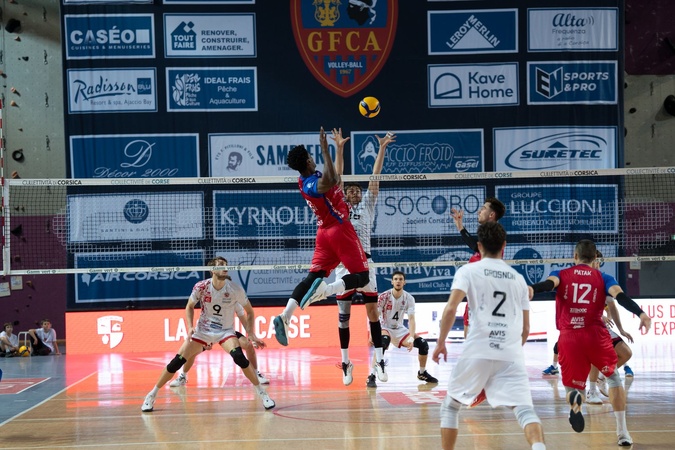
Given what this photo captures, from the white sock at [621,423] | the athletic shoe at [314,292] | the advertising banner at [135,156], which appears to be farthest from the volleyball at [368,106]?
the advertising banner at [135,156]

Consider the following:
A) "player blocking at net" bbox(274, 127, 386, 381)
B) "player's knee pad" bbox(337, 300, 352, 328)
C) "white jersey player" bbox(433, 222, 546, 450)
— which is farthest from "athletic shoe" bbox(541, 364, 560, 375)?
"white jersey player" bbox(433, 222, 546, 450)

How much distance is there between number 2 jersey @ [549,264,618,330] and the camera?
863 cm

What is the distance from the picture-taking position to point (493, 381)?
659 centimetres

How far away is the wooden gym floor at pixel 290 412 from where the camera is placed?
9016mm

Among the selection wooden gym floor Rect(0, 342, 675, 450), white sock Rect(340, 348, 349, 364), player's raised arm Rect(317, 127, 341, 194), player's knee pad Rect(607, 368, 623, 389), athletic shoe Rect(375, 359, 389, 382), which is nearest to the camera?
player's knee pad Rect(607, 368, 623, 389)

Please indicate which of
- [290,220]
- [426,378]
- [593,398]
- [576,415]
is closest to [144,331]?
[290,220]

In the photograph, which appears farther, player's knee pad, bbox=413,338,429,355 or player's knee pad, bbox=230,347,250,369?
player's knee pad, bbox=413,338,429,355

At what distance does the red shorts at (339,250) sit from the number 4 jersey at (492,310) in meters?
4.15

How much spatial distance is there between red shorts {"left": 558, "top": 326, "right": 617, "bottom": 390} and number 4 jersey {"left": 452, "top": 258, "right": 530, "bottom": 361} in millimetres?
2260

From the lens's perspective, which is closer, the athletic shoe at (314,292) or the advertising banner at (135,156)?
the athletic shoe at (314,292)

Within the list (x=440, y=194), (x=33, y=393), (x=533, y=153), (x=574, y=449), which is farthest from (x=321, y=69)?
(x=574, y=449)

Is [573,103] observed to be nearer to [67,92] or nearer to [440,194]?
[440,194]

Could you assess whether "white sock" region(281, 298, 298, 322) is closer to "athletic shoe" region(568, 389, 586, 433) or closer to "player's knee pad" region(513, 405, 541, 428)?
"athletic shoe" region(568, 389, 586, 433)

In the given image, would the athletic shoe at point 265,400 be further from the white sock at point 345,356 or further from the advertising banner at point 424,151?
the advertising banner at point 424,151
